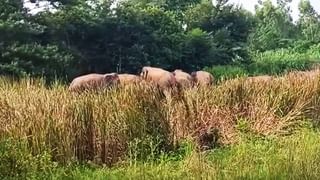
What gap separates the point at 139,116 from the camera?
823 cm

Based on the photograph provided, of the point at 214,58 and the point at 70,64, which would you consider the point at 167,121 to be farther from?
Result: the point at 214,58

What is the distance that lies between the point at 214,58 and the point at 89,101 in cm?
1512

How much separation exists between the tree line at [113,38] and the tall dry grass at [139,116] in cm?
603

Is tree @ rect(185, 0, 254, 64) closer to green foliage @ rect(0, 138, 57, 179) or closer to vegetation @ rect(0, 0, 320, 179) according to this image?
vegetation @ rect(0, 0, 320, 179)

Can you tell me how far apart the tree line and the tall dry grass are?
603 centimetres

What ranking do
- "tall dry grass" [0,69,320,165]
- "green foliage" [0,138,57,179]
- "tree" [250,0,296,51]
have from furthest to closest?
"tree" [250,0,296,51]
"tall dry grass" [0,69,320,165]
"green foliage" [0,138,57,179]

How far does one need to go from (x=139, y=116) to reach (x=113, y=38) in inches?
442

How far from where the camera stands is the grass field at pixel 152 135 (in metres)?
7.09

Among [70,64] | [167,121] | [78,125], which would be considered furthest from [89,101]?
[70,64]

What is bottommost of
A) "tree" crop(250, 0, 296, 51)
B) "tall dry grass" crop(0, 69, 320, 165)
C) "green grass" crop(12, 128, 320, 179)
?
"green grass" crop(12, 128, 320, 179)

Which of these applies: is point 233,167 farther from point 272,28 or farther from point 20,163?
point 272,28

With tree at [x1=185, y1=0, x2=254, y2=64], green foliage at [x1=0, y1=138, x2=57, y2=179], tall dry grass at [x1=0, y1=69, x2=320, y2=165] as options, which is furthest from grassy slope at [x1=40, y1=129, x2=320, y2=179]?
tree at [x1=185, y1=0, x2=254, y2=64]

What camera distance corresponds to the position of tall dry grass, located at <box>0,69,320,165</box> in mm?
7633

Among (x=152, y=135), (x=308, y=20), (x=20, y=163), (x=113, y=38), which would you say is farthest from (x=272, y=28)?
(x=20, y=163)
